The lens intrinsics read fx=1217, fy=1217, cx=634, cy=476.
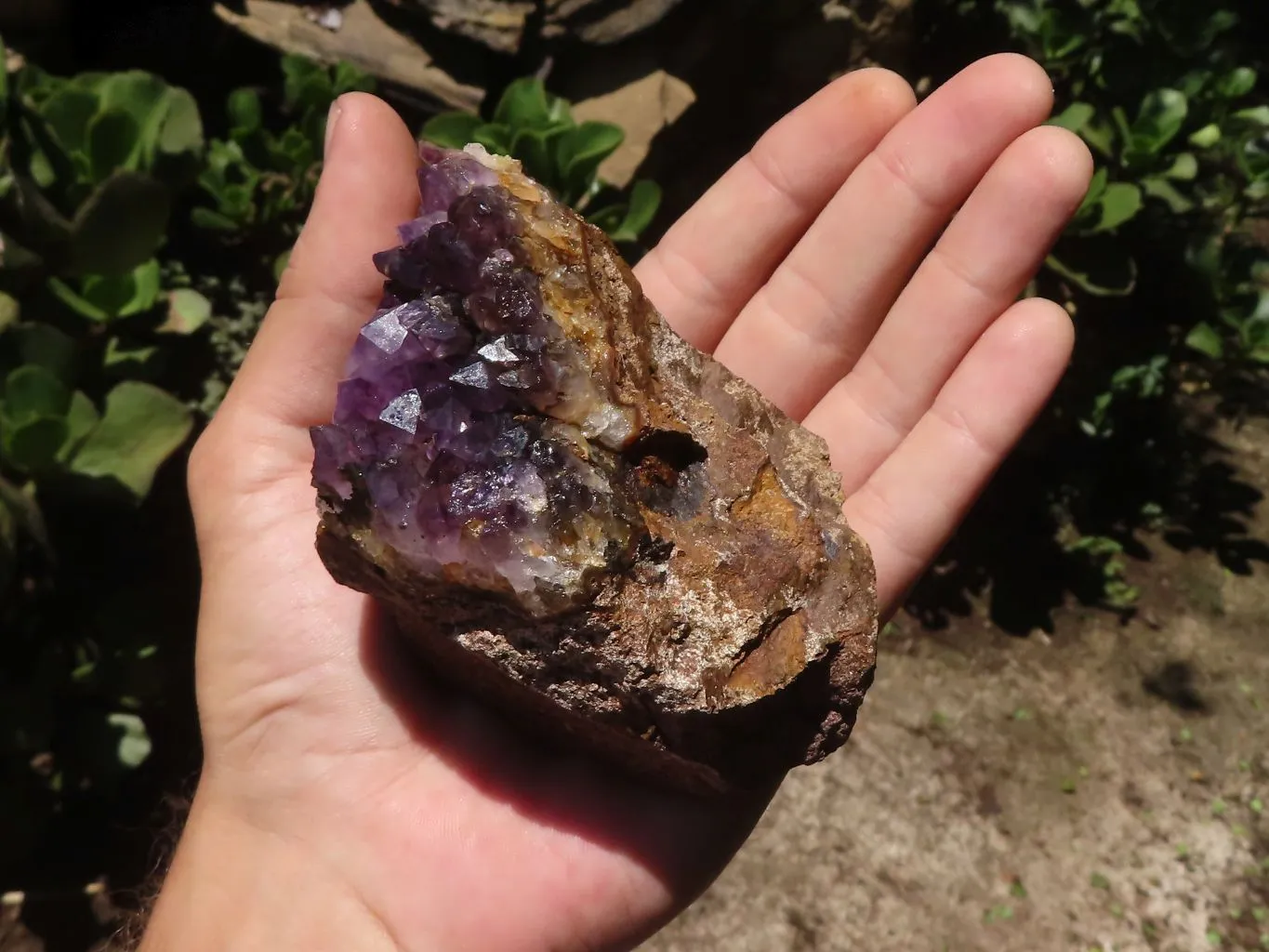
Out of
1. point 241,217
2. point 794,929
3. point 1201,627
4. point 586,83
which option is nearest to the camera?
point 241,217

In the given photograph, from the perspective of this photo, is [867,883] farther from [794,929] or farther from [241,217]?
[241,217]

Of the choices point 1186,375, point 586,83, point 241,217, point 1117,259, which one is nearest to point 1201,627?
point 1186,375

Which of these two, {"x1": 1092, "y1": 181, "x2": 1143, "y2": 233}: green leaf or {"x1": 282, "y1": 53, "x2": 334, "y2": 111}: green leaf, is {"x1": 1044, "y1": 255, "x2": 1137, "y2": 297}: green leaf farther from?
{"x1": 282, "y1": 53, "x2": 334, "y2": 111}: green leaf

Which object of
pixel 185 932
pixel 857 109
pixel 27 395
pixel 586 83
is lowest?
pixel 185 932

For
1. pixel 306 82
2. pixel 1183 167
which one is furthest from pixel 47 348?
pixel 1183 167

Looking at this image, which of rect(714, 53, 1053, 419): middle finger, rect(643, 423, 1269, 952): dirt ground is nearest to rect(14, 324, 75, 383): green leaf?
rect(714, 53, 1053, 419): middle finger

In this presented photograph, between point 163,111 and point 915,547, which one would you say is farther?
point 163,111
